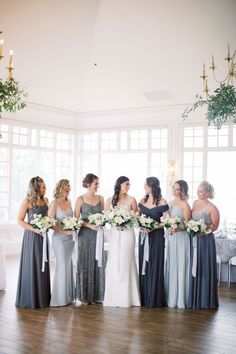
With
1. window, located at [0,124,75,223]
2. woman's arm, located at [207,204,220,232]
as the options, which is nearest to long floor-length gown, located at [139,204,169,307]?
woman's arm, located at [207,204,220,232]

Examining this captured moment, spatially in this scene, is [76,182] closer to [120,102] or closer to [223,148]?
[120,102]

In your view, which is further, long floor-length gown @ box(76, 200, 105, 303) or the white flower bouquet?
long floor-length gown @ box(76, 200, 105, 303)

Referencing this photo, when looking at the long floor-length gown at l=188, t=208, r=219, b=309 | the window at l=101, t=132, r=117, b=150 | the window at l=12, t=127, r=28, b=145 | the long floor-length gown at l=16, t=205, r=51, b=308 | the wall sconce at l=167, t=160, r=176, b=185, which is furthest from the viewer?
the window at l=101, t=132, r=117, b=150

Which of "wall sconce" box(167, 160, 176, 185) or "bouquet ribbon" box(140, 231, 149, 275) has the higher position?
"wall sconce" box(167, 160, 176, 185)

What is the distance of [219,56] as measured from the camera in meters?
11.2

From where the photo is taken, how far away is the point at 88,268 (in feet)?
24.7

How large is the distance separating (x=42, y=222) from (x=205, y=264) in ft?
8.05

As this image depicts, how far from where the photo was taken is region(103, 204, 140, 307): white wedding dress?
7352 millimetres

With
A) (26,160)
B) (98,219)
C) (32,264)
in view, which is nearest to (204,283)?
(98,219)

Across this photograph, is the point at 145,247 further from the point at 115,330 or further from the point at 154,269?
the point at 115,330

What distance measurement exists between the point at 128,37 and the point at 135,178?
13.6ft

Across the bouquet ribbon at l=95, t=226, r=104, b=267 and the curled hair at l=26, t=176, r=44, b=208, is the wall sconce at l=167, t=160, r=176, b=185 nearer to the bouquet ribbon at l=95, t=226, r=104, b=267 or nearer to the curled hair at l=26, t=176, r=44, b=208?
the bouquet ribbon at l=95, t=226, r=104, b=267

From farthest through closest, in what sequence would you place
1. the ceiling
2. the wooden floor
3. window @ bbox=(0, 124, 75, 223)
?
Result: 1. window @ bbox=(0, 124, 75, 223)
2. the ceiling
3. the wooden floor

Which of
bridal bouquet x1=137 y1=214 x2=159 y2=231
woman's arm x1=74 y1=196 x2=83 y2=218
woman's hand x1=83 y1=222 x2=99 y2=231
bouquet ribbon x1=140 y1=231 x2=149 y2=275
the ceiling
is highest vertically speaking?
the ceiling
